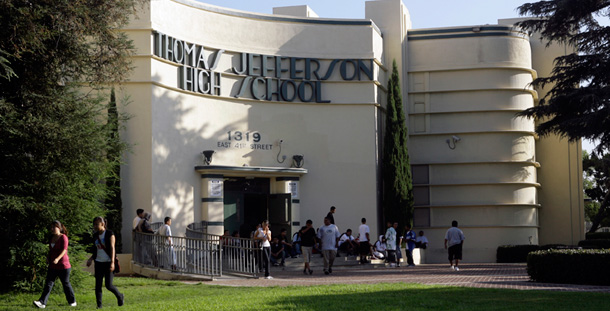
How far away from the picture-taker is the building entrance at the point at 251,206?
29.0m

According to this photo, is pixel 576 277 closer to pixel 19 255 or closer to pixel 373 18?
pixel 19 255

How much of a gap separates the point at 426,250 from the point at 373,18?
1075 centimetres

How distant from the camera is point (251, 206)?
29797 millimetres

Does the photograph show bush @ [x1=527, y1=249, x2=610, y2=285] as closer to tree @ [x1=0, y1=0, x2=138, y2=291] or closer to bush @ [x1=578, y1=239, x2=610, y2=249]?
tree @ [x1=0, y1=0, x2=138, y2=291]

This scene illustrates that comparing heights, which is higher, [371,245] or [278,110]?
[278,110]

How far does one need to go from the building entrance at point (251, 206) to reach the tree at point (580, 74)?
9.85 m

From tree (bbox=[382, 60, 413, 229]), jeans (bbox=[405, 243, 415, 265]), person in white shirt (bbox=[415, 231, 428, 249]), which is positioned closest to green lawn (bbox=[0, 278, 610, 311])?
jeans (bbox=[405, 243, 415, 265])

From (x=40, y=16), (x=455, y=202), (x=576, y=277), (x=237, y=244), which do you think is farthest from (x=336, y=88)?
(x=40, y=16)

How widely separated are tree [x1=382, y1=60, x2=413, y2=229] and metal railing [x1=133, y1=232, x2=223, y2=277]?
428 inches

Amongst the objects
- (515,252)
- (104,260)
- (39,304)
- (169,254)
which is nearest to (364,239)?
(515,252)

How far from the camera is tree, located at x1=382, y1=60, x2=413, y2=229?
104ft

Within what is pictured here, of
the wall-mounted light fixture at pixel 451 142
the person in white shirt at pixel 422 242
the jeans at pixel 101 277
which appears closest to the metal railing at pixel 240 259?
the jeans at pixel 101 277

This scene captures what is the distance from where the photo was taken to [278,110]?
3031 cm

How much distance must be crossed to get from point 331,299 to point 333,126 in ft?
53.5
